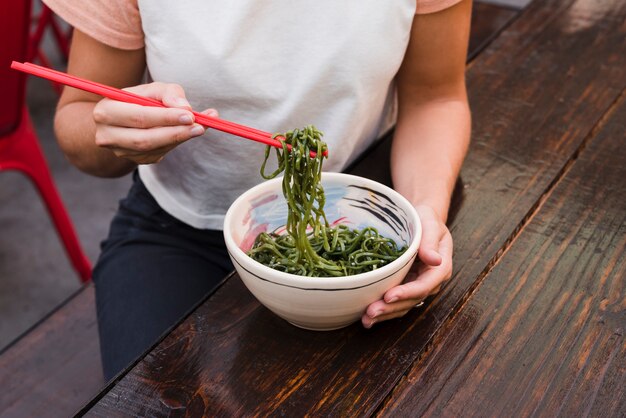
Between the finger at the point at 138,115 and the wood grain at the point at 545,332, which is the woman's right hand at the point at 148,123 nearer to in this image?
the finger at the point at 138,115

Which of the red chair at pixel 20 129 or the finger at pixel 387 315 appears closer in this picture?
the finger at pixel 387 315

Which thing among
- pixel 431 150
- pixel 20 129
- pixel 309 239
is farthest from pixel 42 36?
pixel 309 239

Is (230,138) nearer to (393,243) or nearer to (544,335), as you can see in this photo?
(393,243)

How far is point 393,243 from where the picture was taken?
909 millimetres

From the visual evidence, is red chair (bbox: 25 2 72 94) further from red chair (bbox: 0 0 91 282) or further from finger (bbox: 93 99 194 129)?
finger (bbox: 93 99 194 129)

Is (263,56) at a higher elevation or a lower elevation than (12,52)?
higher

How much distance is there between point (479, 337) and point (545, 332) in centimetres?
8

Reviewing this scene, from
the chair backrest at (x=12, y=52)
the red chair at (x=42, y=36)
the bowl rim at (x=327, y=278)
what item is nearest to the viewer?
the bowl rim at (x=327, y=278)

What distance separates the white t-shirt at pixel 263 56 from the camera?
102 cm

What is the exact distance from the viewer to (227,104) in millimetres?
1101

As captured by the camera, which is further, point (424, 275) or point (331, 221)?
point (331, 221)

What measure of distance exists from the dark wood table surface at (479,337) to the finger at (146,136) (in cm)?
22

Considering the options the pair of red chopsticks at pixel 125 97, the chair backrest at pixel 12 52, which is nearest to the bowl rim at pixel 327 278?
the pair of red chopsticks at pixel 125 97

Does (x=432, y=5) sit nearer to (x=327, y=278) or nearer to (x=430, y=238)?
(x=430, y=238)
